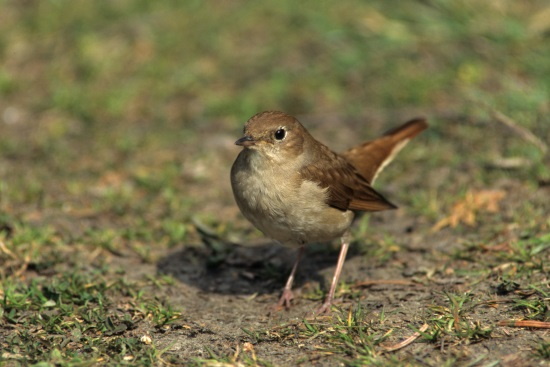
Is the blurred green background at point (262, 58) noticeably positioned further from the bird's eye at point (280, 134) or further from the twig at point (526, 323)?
the twig at point (526, 323)

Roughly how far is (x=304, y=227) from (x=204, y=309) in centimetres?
105

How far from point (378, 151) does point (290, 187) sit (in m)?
1.62

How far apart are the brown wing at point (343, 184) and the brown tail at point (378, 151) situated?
0.26 m

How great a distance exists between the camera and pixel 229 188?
8188 millimetres

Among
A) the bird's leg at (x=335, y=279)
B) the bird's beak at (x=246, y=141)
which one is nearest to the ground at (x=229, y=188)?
the bird's leg at (x=335, y=279)

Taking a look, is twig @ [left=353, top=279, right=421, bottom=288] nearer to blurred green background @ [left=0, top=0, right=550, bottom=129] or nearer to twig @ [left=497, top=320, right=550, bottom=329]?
twig @ [left=497, top=320, right=550, bottom=329]

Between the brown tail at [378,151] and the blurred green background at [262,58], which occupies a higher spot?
the blurred green background at [262,58]

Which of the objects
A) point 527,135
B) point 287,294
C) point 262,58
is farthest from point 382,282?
point 262,58

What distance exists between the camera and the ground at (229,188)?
5.13m

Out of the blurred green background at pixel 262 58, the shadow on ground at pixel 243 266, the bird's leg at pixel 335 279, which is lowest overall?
the shadow on ground at pixel 243 266

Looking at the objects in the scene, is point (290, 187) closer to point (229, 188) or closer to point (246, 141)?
point (246, 141)

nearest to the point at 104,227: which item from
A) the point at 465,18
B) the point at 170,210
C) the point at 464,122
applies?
the point at 170,210

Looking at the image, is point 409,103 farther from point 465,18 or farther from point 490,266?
point 490,266

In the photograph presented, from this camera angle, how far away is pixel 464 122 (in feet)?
28.0
